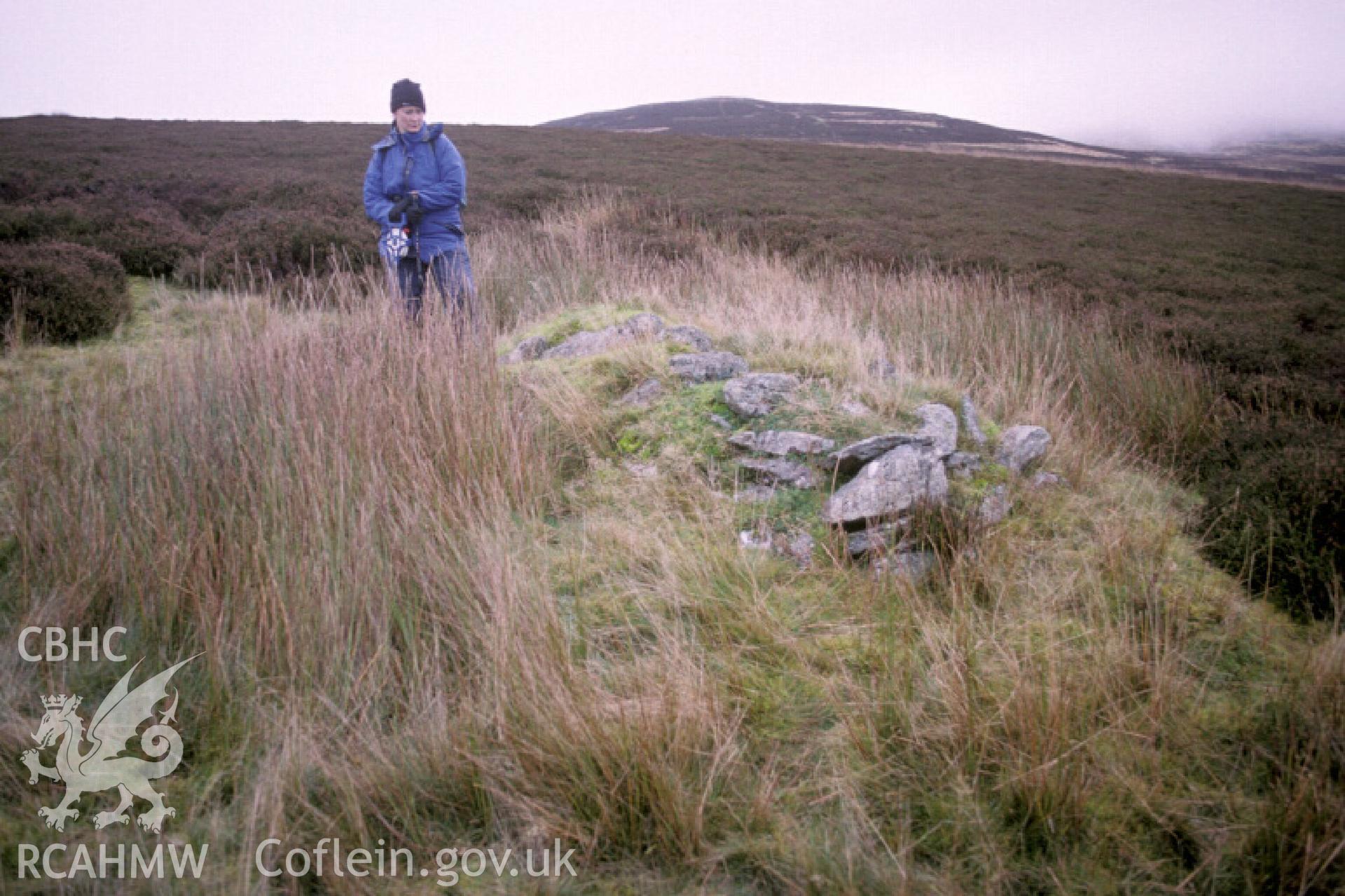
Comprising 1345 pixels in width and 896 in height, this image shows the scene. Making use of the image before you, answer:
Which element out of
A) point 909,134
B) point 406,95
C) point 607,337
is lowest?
point 607,337

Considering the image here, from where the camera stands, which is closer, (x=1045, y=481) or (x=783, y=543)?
(x=783, y=543)

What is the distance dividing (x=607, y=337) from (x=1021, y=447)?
302 cm

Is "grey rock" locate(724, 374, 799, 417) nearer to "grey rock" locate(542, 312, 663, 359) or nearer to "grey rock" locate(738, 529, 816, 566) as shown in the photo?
"grey rock" locate(738, 529, 816, 566)

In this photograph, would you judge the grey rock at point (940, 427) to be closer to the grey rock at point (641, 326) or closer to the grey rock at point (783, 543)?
the grey rock at point (783, 543)

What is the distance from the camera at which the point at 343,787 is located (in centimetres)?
162

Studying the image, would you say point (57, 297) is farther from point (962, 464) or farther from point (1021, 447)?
point (1021, 447)

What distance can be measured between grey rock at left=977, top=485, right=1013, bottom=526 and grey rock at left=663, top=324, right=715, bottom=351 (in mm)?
2415

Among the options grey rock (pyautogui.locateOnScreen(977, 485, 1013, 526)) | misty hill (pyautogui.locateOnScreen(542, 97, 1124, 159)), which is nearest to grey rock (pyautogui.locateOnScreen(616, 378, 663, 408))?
grey rock (pyautogui.locateOnScreen(977, 485, 1013, 526))

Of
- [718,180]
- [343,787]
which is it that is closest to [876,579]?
[343,787]

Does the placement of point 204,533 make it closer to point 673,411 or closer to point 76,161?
point 673,411

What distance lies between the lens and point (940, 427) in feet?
11.9

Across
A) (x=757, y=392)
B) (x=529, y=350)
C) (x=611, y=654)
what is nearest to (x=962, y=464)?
(x=757, y=392)

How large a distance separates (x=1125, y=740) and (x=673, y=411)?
2.74m

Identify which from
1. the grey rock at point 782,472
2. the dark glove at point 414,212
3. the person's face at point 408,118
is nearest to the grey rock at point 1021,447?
the grey rock at point 782,472
